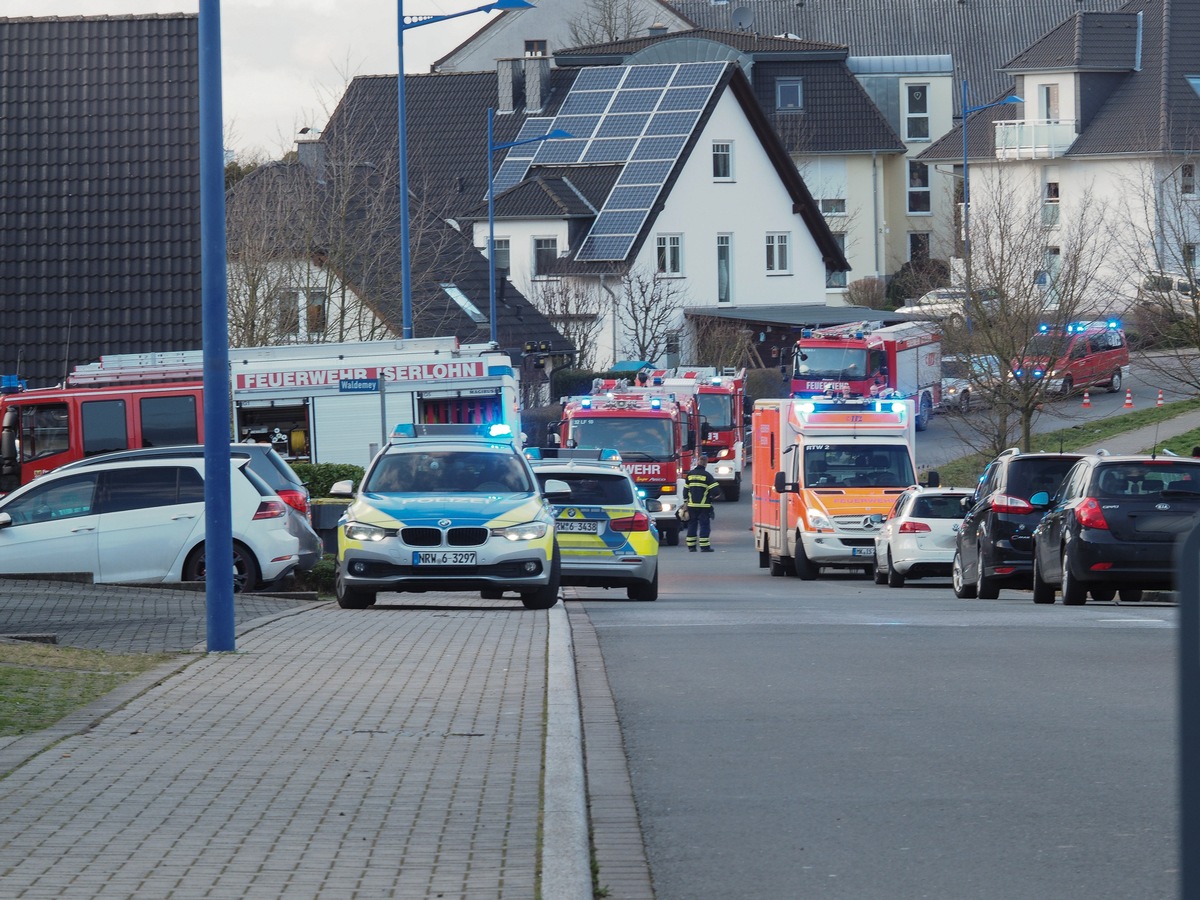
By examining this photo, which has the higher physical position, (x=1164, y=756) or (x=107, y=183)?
(x=107, y=183)

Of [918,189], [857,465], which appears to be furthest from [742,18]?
[857,465]

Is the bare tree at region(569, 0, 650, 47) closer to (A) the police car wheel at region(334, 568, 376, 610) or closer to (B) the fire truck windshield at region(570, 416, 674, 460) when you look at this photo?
(B) the fire truck windshield at region(570, 416, 674, 460)

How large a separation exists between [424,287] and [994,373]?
16.4 metres

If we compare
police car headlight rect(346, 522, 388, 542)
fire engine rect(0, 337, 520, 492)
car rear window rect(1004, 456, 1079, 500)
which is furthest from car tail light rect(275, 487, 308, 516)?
car rear window rect(1004, 456, 1079, 500)

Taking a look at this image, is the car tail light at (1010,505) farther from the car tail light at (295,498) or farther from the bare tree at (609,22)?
the bare tree at (609,22)

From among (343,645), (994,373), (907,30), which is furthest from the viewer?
(907,30)

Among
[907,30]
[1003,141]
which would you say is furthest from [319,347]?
[907,30]

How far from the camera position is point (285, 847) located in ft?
22.4

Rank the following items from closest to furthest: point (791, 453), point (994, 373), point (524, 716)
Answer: point (524, 716) < point (791, 453) < point (994, 373)

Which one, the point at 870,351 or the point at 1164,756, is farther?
the point at 870,351

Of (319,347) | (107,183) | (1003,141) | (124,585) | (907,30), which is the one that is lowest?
(124,585)

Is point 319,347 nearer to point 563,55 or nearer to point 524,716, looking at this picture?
point 524,716

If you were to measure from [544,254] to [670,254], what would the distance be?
4.87 meters

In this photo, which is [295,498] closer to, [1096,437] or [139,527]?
[139,527]
